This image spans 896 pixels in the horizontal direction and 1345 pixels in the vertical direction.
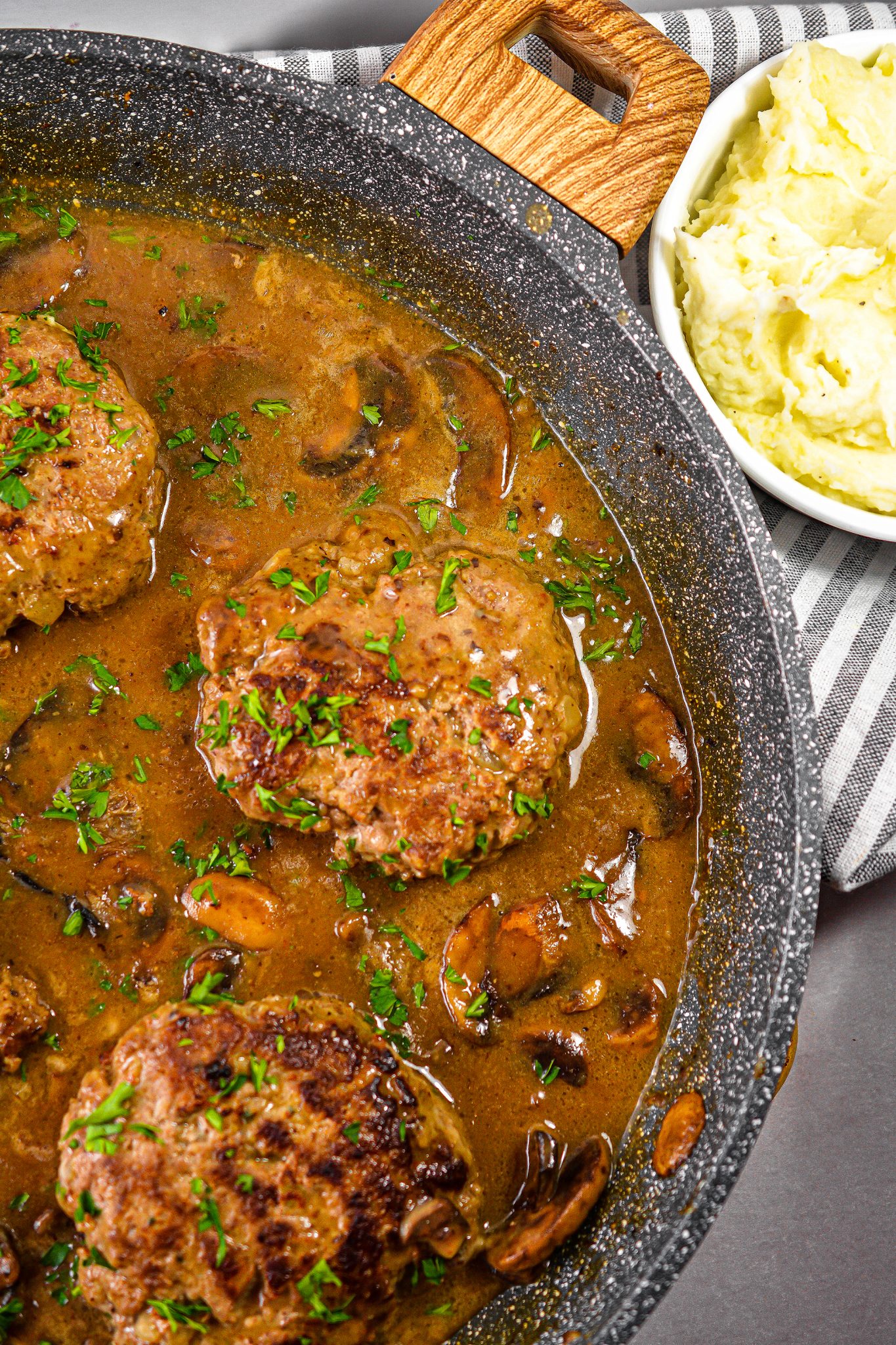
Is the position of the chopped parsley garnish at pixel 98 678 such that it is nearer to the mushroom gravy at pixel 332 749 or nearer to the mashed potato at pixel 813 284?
the mushroom gravy at pixel 332 749

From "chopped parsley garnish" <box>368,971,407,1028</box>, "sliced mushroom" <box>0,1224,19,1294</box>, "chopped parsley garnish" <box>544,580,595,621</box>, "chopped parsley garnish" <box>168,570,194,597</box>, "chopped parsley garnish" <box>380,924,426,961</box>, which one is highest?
"chopped parsley garnish" <box>544,580,595,621</box>

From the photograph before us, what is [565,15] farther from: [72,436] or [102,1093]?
[102,1093]

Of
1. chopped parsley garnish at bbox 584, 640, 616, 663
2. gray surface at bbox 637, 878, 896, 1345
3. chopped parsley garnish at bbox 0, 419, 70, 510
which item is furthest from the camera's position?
gray surface at bbox 637, 878, 896, 1345

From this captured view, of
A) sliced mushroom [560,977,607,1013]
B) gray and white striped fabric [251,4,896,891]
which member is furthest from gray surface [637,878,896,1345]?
sliced mushroom [560,977,607,1013]

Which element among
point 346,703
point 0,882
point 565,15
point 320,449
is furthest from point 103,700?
point 565,15

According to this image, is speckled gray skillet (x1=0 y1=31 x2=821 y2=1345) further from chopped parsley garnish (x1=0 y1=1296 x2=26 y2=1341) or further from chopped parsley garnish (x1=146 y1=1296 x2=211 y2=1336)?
chopped parsley garnish (x1=0 y1=1296 x2=26 y2=1341)
